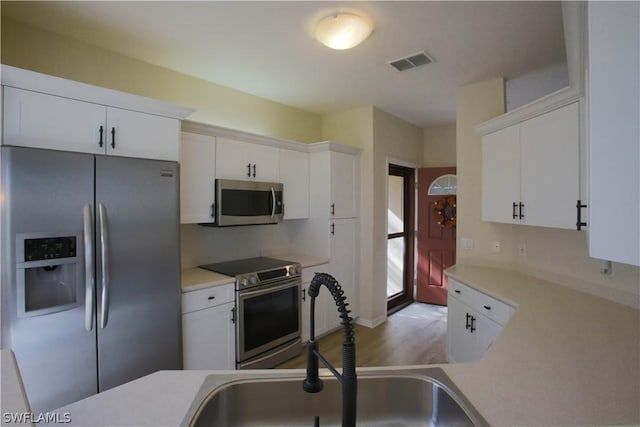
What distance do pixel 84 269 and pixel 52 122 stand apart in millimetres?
847

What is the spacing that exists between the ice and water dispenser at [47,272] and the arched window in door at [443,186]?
Result: 4.36 meters

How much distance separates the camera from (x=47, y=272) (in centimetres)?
169

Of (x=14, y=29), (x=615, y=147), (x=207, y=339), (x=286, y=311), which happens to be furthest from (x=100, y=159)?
(x=615, y=147)

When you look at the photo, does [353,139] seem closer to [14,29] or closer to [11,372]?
[14,29]

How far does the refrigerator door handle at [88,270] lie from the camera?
1749 mm

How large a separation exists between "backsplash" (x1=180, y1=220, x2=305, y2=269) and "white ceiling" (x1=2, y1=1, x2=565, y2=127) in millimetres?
1509

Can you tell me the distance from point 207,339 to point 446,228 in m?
3.64

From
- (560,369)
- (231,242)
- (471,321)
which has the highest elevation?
(231,242)

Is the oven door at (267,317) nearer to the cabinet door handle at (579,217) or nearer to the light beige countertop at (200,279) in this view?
the light beige countertop at (200,279)

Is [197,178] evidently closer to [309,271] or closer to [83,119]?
[83,119]

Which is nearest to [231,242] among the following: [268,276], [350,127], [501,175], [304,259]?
[268,276]

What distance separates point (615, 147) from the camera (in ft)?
1.86

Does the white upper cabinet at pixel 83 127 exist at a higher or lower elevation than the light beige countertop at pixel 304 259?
higher

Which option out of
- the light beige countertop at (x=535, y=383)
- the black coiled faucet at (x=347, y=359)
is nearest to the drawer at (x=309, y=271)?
the light beige countertop at (x=535, y=383)
